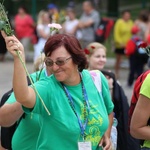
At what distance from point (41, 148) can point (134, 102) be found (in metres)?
0.89

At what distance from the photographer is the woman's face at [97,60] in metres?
6.37

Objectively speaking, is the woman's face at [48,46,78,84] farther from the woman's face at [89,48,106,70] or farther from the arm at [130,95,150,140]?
the woman's face at [89,48,106,70]

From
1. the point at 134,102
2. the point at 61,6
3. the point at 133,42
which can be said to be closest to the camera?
the point at 134,102

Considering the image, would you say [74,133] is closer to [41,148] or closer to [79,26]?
[41,148]

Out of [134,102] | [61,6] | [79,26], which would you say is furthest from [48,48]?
[61,6]

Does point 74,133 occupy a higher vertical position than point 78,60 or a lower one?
lower

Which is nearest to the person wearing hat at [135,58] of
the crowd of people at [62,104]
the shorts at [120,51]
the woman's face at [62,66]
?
the shorts at [120,51]

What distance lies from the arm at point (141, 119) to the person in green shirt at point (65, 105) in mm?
214

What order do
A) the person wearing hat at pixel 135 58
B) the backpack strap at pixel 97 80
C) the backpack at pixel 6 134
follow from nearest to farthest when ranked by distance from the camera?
the backpack strap at pixel 97 80, the backpack at pixel 6 134, the person wearing hat at pixel 135 58

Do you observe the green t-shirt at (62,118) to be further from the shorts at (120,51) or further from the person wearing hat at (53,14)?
the shorts at (120,51)

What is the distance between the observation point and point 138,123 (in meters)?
4.11

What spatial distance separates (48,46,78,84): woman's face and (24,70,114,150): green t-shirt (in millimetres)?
79

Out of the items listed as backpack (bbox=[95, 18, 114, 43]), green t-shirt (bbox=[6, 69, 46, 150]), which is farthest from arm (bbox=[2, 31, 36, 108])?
backpack (bbox=[95, 18, 114, 43])

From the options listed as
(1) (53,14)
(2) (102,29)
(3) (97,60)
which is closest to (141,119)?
(3) (97,60)
